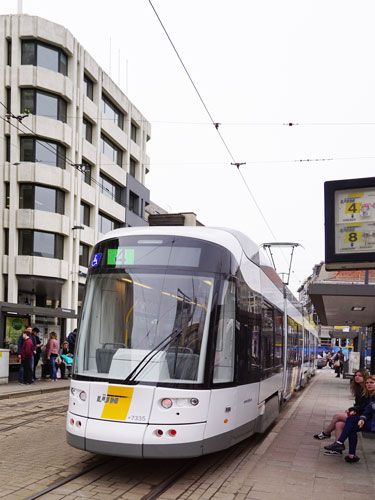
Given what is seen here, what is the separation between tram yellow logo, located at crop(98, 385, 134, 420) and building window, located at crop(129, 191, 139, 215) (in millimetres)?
39263

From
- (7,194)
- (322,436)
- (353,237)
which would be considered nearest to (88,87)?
(7,194)

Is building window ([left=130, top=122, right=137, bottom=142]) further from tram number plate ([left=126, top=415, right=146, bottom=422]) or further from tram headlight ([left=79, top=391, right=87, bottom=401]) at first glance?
tram number plate ([left=126, top=415, right=146, bottom=422])

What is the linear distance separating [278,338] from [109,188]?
31260 millimetres

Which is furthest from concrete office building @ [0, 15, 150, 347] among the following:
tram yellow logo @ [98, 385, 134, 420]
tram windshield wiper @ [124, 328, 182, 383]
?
tram yellow logo @ [98, 385, 134, 420]

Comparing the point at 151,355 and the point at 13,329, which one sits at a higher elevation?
the point at 151,355

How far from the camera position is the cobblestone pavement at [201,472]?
5.92 m

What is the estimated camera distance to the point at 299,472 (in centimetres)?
693

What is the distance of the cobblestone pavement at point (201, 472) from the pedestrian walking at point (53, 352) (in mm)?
8512

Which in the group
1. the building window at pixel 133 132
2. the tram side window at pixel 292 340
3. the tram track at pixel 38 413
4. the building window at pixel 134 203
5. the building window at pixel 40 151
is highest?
the building window at pixel 133 132

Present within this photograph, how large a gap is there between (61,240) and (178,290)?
94.3ft

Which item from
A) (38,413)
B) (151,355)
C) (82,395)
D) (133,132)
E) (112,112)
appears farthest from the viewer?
(133,132)

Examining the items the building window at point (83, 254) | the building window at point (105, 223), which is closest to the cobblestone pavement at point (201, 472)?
the building window at point (83, 254)

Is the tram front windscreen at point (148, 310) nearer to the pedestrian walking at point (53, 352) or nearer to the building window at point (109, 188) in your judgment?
the pedestrian walking at point (53, 352)

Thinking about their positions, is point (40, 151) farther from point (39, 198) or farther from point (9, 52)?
point (9, 52)
